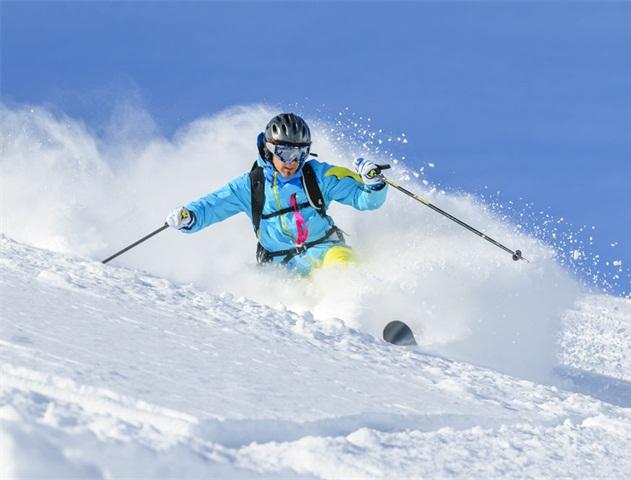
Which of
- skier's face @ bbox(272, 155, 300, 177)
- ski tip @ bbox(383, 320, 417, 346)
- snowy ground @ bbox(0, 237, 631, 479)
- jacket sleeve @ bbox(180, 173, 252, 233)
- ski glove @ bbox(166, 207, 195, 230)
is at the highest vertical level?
skier's face @ bbox(272, 155, 300, 177)

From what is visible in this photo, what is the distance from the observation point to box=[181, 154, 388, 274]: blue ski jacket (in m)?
8.30

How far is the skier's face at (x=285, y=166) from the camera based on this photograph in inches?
318

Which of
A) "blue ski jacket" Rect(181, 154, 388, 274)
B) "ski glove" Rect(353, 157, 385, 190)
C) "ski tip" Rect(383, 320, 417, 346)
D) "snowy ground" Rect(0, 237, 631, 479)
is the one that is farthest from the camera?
"blue ski jacket" Rect(181, 154, 388, 274)

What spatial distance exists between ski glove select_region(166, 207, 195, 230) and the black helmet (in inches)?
41.0

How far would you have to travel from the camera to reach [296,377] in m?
4.33

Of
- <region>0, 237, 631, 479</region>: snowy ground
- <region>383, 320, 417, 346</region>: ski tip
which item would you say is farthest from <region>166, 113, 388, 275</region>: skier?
<region>0, 237, 631, 479</region>: snowy ground

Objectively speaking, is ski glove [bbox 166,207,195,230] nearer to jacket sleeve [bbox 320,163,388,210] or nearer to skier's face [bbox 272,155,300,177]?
skier's face [bbox 272,155,300,177]

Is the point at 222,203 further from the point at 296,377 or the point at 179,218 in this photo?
the point at 296,377

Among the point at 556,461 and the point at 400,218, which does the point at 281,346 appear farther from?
the point at 400,218

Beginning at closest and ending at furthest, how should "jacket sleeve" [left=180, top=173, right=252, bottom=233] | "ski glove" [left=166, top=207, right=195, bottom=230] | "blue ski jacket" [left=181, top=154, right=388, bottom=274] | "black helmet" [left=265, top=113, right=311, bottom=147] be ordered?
1. "black helmet" [left=265, top=113, right=311, bottom=147]
2. "ski glove" [left=166, top=207, right=195, bottom=230]
3. "blue ski jacket" [left=181, top=154, right=388, bottom=274]
4. "jacket sleeve" [left=180, top=173, right=252, bottom=233]

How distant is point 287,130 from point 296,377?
12.7 ft

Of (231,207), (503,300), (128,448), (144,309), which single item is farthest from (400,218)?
(128,448)

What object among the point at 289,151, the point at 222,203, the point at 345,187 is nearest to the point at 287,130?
the point at 289,151

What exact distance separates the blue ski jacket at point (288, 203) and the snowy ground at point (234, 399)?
2.20 m
